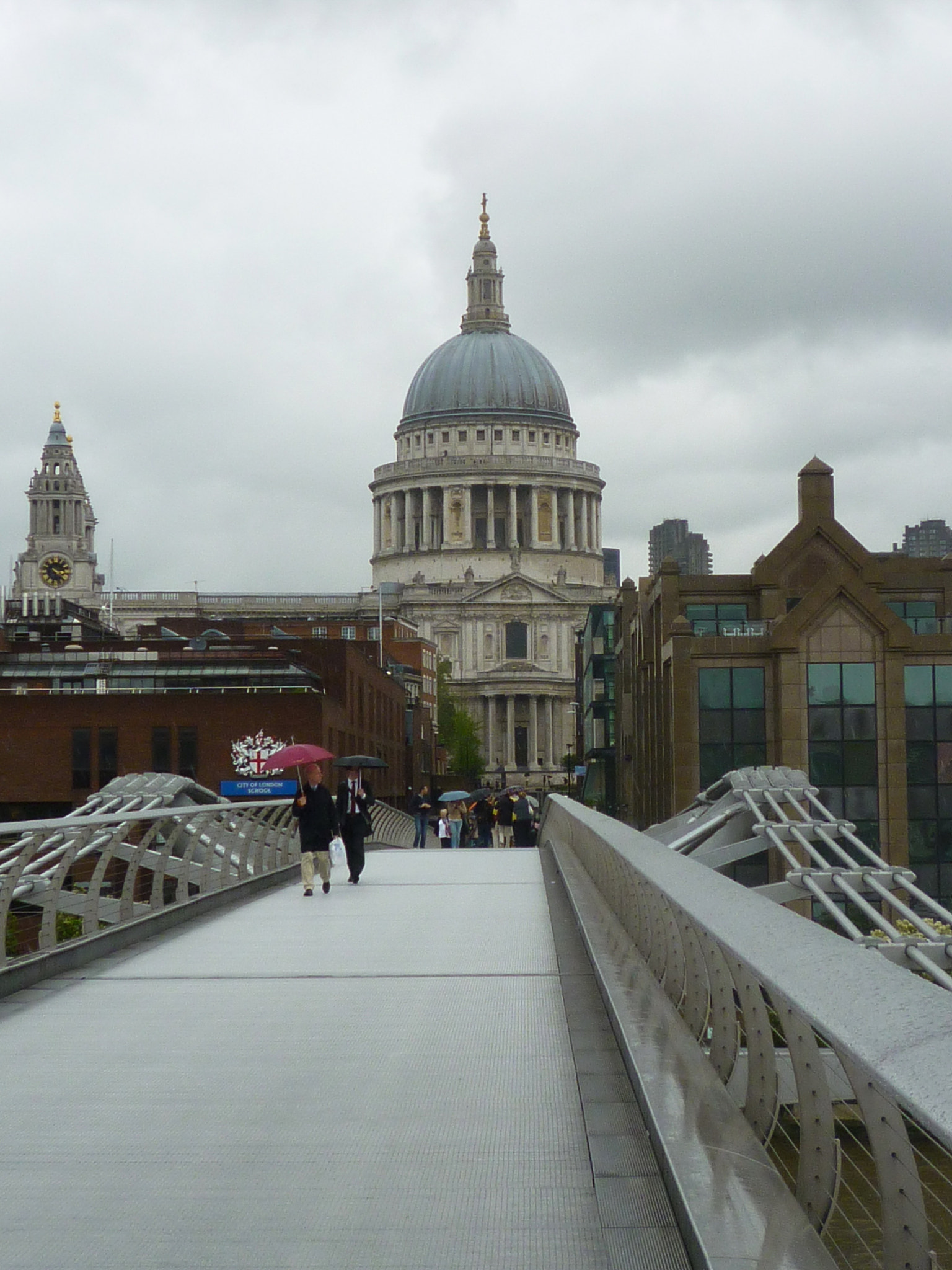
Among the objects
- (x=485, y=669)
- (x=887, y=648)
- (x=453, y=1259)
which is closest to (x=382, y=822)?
(x=887, y=648)

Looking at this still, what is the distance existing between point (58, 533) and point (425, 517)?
126 ft

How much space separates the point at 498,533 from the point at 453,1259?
192 meters

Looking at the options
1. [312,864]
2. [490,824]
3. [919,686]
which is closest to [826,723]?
[919,686]

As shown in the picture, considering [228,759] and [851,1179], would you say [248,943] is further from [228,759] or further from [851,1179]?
[228,759]

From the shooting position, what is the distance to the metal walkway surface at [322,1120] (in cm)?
663

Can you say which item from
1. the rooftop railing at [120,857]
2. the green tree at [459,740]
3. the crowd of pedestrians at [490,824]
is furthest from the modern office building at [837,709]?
the green tree at [459,740]

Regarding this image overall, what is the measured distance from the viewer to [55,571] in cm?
18212

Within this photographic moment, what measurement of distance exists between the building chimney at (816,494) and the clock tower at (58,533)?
129824 mm

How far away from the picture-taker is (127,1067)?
1002cm

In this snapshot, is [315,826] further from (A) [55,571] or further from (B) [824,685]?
(A) [55,571]

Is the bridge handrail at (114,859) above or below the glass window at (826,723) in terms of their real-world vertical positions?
below

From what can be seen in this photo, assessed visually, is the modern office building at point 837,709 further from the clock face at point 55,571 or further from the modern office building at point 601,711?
the clock face at point 55,571

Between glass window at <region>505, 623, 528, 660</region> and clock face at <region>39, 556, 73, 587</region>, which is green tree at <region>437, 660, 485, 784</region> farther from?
clock face at <region>39, 556, 73, 587</region>

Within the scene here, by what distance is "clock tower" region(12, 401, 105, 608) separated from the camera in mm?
183625
